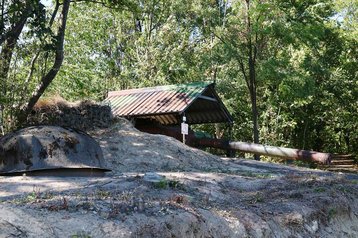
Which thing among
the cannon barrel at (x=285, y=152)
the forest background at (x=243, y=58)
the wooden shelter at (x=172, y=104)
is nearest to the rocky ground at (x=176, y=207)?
the cannon barrel at (x=285, y=152)

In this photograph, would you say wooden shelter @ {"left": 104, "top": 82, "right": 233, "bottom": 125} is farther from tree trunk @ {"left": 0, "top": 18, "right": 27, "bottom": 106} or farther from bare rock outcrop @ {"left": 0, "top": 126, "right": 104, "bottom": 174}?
bare rock outcrop @ {"left": 0, "top": 126, "right": 104, "bottom": 174}

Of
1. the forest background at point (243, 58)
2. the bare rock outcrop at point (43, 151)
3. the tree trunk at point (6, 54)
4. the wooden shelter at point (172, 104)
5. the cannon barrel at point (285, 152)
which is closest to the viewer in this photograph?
the bare rock outcrop at point (43, 151)

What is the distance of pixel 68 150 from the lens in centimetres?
1050

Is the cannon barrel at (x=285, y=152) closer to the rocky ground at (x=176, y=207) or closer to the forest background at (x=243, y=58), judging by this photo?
the forest background at (x=243, y=58)

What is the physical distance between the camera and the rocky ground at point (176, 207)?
4652 mm

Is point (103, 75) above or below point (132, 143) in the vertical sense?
above

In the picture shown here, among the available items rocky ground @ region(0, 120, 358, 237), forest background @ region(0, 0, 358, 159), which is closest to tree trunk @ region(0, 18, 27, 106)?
forest background @ region(0, 0, 358, 159)

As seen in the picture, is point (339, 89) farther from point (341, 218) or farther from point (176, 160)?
point (341, 218)

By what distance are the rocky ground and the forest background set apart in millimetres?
9396

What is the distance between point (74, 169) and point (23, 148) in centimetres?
115

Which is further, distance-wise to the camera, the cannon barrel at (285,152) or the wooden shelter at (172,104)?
the wooden shelter at (172,104)

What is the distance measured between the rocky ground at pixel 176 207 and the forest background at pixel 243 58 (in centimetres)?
940

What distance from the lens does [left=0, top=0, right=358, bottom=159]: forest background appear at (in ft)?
69.2

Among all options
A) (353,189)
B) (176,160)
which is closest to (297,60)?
(176,160)
